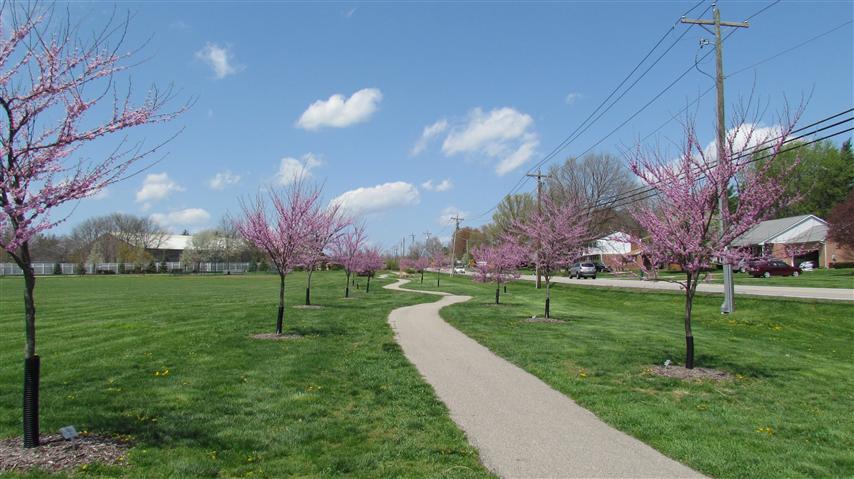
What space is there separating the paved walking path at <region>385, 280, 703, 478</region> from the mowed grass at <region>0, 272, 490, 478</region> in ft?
1.04

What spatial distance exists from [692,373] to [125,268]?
9405cm

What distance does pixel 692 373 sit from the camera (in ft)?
29.7

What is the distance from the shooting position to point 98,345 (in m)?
11.0

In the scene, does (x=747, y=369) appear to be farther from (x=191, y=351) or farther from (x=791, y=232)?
(x=791, y=232)

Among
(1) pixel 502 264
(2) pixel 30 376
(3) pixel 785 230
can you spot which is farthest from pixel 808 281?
(2) pixel 30 376

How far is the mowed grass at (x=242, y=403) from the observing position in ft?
16.0

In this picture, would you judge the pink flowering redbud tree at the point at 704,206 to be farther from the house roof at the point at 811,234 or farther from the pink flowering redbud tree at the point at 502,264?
the house roof at the point at 811,234

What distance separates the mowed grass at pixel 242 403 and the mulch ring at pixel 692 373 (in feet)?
13.4

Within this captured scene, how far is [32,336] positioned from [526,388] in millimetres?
5998

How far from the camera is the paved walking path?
4.86 m

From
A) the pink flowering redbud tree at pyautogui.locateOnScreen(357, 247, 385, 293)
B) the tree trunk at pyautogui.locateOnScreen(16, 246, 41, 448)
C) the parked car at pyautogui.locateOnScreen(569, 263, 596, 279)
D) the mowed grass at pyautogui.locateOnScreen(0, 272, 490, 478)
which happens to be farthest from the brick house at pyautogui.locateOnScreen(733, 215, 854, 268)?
the tree trunk at pyautogui.locateOnScreen(16, 246, 41, 448)

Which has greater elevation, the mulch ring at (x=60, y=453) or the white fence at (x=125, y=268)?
the white fence at (x=125, y=268)

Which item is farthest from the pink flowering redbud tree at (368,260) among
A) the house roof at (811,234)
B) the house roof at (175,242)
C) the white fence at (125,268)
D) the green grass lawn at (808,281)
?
the house roof at (175,242)

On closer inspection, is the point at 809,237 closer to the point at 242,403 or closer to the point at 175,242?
the point at 242,403
